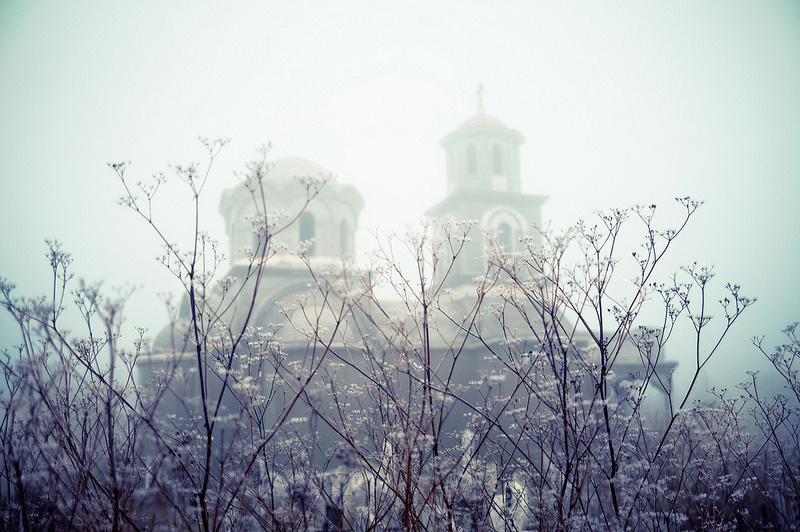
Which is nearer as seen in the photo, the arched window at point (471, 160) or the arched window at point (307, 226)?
the arched window at point (307, 226)

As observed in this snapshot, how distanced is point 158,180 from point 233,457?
158 cm

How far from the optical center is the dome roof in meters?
20.1

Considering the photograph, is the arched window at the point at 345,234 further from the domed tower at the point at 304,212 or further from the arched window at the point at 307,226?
the arched window at the point at 307,226

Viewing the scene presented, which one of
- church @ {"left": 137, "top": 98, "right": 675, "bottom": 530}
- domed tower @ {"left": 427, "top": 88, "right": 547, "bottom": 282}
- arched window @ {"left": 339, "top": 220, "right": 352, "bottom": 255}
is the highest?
domed tower @ {"left": 427, "top": 88, "right": 547, "bottom": 282}

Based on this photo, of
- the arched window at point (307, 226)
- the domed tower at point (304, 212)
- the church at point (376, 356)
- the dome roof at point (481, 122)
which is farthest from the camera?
the dome roof at point (481, 122)

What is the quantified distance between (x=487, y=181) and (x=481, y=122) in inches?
91.3

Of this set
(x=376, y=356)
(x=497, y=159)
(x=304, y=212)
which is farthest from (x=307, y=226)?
(x=376, y=356)

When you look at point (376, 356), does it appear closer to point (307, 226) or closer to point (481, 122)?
point (307, 226)

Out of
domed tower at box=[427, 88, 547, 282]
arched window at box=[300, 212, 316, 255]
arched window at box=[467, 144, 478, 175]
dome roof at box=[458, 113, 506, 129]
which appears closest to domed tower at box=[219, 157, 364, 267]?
arched window at box=[300, 212, 316, 255]

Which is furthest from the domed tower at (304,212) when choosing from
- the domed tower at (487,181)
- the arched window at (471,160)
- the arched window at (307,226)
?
the arched window at (471,160)

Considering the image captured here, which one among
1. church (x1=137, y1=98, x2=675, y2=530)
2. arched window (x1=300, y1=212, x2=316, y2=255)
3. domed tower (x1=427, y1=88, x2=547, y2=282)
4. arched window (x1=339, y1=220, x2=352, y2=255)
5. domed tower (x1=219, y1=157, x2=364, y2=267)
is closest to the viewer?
church (x1=137, y1=98, x2=675, y2=530)

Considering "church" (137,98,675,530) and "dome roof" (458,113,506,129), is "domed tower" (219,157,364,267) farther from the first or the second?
"dome roof" (458,113,506,129)

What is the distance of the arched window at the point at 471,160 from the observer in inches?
795

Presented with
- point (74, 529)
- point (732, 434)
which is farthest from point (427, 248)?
point (732, 434)
